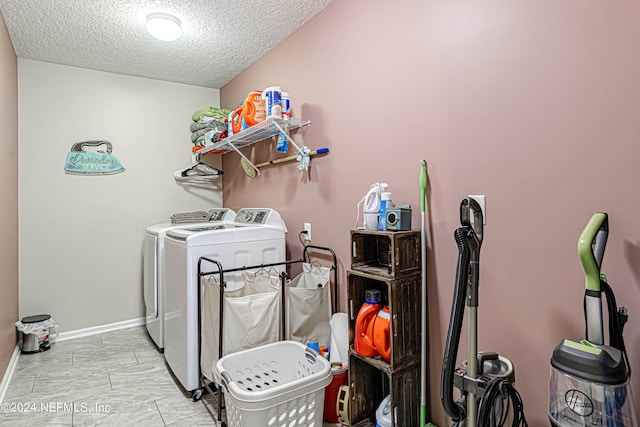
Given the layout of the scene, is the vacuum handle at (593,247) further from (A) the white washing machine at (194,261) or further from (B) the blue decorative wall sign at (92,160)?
(B) the blue decorative wall sign at (92,160)

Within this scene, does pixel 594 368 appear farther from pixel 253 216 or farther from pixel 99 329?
pixel 99 329

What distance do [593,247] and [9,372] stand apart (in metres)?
3.45

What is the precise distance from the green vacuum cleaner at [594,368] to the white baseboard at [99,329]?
Result: 3583 millimetres

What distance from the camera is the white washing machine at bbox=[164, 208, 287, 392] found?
2.16m

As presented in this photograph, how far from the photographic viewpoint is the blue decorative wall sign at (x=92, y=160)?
3264 mm

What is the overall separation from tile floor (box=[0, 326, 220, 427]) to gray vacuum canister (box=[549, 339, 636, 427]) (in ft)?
5.57

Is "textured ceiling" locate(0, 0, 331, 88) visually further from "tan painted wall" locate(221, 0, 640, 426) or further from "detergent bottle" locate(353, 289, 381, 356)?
"detergent bottle" locate(353, 289, 381, 356)

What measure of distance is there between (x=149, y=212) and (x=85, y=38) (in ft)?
5.25

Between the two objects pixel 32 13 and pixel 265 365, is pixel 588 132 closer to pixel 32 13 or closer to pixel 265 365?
pixel 265 365

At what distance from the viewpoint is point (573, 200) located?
1250mm

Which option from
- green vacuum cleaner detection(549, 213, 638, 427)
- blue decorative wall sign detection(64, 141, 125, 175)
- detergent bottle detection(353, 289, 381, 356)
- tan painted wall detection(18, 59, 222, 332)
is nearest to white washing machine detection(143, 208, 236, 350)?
tan painted wall detection(18, 59, 222, 332)

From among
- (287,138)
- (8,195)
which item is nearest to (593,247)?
(287,138)

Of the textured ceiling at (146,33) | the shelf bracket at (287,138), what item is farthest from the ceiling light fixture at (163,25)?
the shelf bracket at (287,138)

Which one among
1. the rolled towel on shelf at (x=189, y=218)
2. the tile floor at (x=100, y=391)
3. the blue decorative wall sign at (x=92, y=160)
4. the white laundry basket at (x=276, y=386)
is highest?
the blue decorative wall sign at (x=92, y=160)
